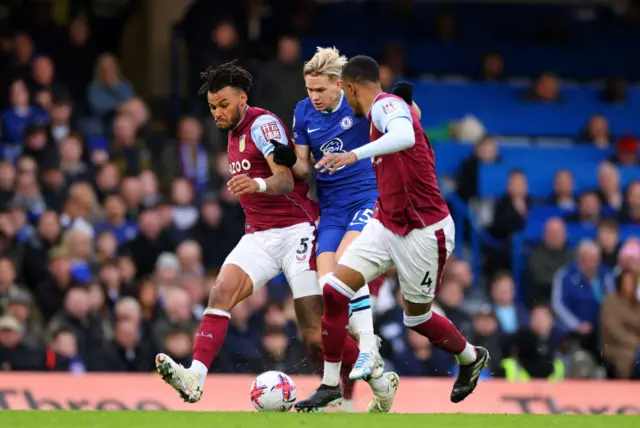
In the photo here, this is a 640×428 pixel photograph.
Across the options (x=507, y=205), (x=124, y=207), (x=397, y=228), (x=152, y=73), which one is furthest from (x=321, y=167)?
(x=152, y=73)

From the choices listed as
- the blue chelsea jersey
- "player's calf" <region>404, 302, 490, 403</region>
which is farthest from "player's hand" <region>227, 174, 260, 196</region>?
"player's calf" <region>404, 302, 490, 403</region>

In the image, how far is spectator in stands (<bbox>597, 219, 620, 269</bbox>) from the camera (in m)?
16.6

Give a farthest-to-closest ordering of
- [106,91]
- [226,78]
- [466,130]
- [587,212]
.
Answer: [466,130] < [106,91] < [587,212] < [226,78]

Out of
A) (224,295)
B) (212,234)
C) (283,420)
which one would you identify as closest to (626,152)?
(212,234)

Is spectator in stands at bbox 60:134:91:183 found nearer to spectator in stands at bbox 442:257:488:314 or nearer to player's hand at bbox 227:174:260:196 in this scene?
spectator in stands at bbox 442:257:488:314

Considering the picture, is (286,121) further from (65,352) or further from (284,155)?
(284,155)

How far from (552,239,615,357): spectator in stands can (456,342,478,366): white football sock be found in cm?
546

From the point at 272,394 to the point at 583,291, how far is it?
21.8 feet

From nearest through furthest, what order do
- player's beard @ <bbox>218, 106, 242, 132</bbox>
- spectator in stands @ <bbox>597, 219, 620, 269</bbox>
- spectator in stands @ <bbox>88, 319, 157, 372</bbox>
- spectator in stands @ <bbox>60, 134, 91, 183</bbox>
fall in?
player's beard @ <bbox>218, 106, 242, 132</bbox>
spectator in stands @ <bbox>88, 319, 157, 372</bbox>
spectator in stands @ <bbox>60, 134, 91, 183</bbox>
spectator in stands @ <bbox>597, 219, 620, 269</bbox>

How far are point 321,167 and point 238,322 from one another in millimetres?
5316

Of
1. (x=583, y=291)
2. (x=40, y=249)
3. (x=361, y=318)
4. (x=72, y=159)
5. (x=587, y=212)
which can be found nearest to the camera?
(x=361, y=318)

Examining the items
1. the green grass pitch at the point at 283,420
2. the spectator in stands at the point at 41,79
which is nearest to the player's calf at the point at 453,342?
the green grass pitch at the point at 283,420

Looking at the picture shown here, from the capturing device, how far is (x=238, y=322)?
14523 mm

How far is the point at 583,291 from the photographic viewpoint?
52.3 ft
